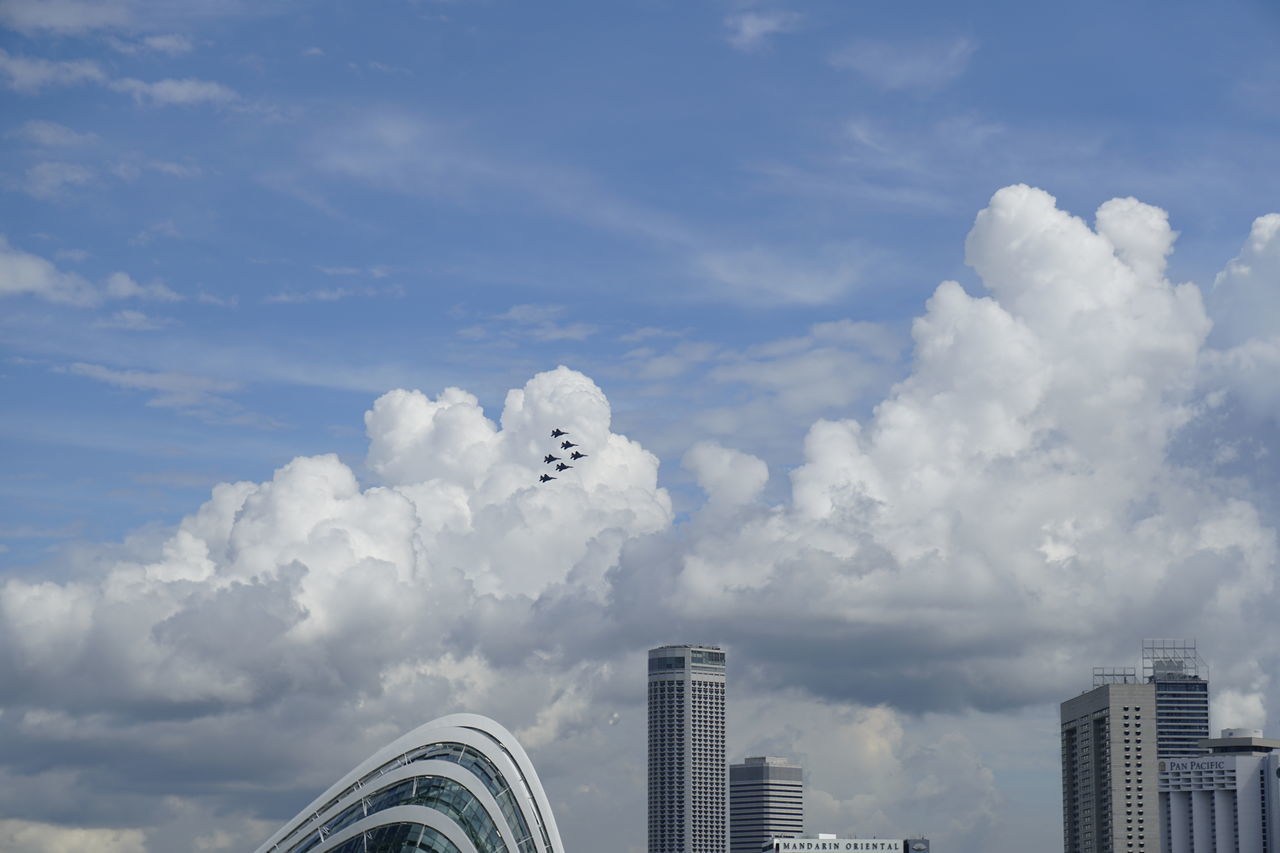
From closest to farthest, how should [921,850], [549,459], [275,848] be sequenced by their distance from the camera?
[275,848], [921,850], [549,459]

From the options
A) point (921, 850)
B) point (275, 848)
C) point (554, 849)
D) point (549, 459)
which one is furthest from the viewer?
point (549, 459)

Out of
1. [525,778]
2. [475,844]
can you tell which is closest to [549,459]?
[525,778]

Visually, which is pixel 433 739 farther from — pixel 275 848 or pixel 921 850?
pixel 921 850

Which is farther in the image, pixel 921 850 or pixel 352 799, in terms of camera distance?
pixel 921 850

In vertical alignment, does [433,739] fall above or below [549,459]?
below

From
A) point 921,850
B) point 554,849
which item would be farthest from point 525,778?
point 921,850

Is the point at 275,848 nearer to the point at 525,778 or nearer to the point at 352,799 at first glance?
the point at 352,799
